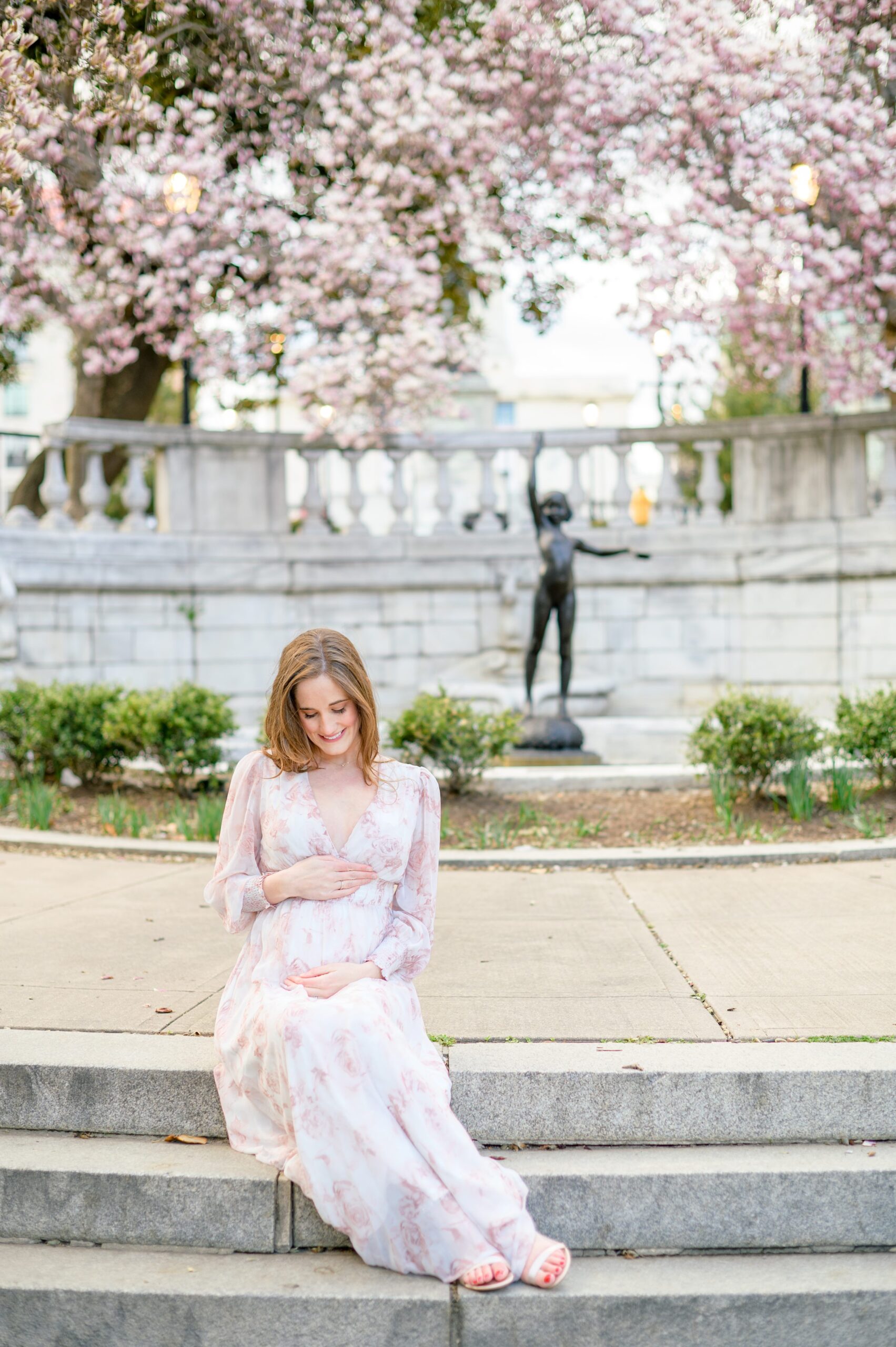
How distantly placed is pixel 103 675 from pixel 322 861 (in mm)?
8350

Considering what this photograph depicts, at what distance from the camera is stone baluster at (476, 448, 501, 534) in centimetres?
1238

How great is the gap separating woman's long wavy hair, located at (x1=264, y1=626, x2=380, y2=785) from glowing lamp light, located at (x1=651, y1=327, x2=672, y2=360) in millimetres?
9757

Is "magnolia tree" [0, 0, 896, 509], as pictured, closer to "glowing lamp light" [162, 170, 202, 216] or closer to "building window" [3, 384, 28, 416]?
"glowing lamp light" [162, 170, 202, 216]

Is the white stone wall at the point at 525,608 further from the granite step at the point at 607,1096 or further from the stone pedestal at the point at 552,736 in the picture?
the granite step at the point at 607,1096

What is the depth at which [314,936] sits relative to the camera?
3.28 metres

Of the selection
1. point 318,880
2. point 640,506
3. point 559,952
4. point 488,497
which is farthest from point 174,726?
point 640,506

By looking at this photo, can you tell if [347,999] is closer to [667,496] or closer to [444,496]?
[444,496]

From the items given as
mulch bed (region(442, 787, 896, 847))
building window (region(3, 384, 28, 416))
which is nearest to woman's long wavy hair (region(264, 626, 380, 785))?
mulch bed (region(442, 787, 896, 847))

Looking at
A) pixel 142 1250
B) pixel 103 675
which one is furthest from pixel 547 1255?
pixel 103 675

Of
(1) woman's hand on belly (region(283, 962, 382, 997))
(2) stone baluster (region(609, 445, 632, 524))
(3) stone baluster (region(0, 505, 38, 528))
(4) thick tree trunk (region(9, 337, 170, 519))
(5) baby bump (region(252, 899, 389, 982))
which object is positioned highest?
(4) thick tree trunk (region(9, 337, 170, 519))

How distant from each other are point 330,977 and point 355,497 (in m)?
9.44

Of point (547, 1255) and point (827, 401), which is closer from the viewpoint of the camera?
point (547, 1255)

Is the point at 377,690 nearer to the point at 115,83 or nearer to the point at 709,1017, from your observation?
the point at 115,83

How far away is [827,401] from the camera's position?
13.7 metres
